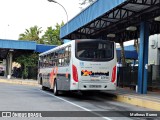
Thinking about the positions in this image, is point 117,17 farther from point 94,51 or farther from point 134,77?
point 94,51

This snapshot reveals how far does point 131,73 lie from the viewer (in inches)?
1023

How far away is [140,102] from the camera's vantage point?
16891 mm

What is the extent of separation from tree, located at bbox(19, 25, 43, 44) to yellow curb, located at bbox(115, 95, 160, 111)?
60.2 m

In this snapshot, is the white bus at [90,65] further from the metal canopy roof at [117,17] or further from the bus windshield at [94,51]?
the metal canopy roof at [117,17]

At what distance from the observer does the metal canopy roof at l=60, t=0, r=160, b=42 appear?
62.3 ft

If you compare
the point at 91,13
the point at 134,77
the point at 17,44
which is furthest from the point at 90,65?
the point at 17,44

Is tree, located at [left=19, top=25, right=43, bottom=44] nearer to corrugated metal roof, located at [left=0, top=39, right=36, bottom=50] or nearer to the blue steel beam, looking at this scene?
corrugated metal roof, located at [left=0, top=39, right=36, bottom=50]

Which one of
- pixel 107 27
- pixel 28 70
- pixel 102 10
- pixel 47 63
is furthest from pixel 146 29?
pixel 28 70

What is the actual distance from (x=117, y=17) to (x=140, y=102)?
25.3 feet

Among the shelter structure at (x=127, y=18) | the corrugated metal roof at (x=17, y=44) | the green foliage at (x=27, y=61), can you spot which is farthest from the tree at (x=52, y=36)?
the shelter structure at (x=127, y=18)

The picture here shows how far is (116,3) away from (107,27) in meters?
7.61

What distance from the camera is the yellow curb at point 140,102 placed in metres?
15.5

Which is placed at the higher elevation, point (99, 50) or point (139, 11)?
point (139, 11)

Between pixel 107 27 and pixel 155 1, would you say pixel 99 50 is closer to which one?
pixel 155 1
